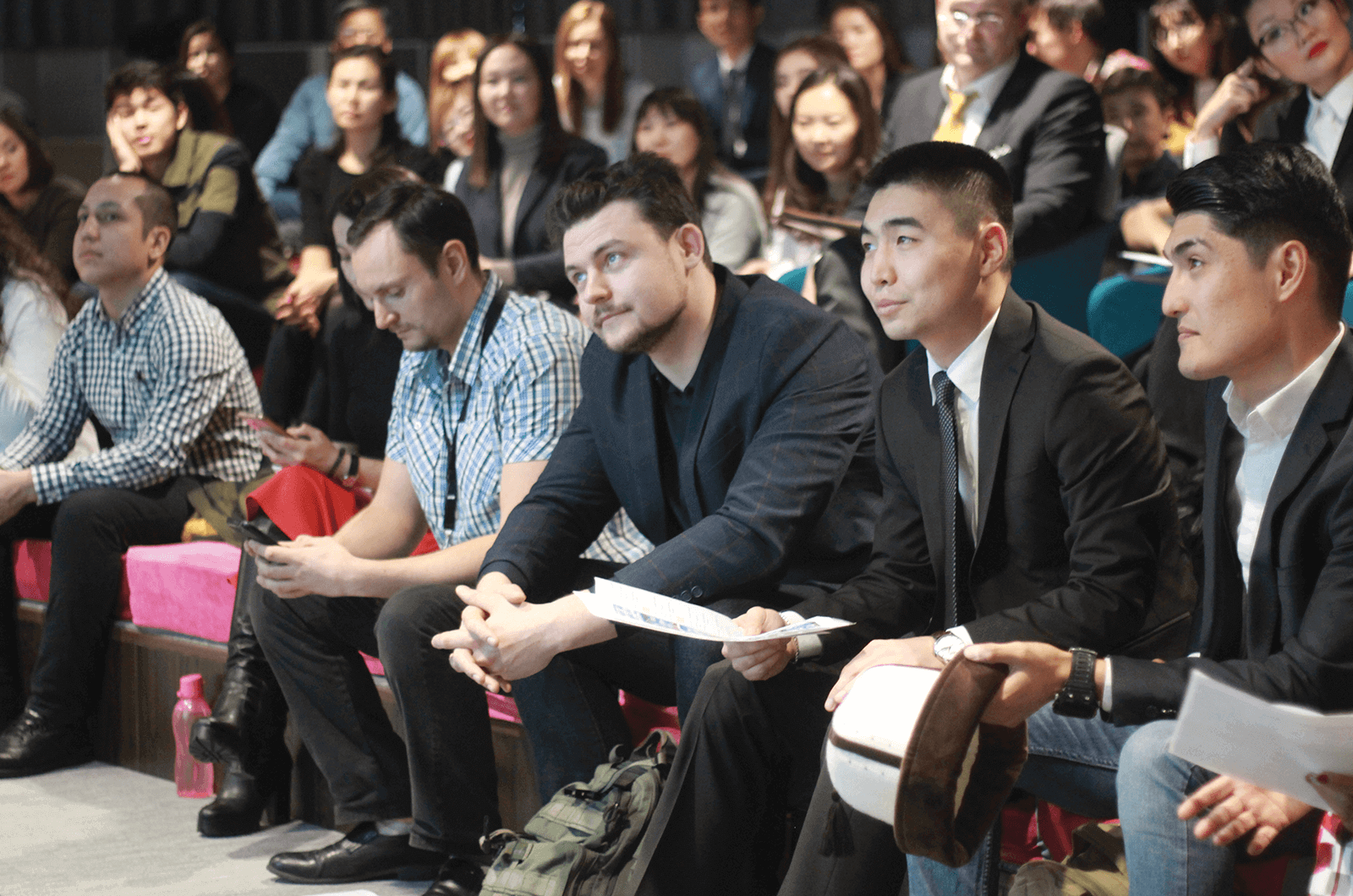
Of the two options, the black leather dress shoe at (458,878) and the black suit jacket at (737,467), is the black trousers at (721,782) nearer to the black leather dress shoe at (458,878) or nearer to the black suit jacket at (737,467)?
the black suit jacket at (737,467)

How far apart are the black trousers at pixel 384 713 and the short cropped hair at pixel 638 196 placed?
25.1 inches

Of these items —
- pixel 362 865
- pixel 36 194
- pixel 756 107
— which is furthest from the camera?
pixel 756 107

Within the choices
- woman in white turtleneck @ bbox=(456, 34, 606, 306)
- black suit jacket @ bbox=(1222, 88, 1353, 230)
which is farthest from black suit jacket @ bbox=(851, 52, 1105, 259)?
woman in white turtleneck @ bbox=(456, 34, 606, 306)

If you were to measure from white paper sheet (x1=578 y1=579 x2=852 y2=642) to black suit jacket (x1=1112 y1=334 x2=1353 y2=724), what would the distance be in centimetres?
36

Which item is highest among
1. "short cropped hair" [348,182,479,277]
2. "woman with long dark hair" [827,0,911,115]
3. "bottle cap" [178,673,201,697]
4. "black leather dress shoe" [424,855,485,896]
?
"woman with long dark hair" [827,0,911,115]

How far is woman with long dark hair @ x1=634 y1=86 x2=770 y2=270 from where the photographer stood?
3881mm

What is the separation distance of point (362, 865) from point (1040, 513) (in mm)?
1289

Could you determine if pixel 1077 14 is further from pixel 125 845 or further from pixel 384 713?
pixel 125 845

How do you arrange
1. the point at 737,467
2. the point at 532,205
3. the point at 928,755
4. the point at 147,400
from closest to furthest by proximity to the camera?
the point at 928,755, the point at 737,467, the point at 147,400, the point at 532,205

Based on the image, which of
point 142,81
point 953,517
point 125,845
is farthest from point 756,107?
point 953,517

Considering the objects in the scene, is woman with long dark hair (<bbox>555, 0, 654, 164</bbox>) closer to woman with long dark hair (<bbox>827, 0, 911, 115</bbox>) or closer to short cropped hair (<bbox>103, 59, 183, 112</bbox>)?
woman with long dark hair (<bbox>827, 0, 911, 115</bbox>)

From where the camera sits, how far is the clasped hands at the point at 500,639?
206cm

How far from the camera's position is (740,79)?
500 centimetres

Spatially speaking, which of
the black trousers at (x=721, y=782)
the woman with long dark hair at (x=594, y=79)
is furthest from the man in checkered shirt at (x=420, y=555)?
the woman with long dark hair at (x=594, y=79)
